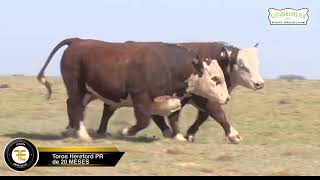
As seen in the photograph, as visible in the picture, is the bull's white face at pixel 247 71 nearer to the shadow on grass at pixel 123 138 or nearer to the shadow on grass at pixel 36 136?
the shadow on grass at pixel 123 138

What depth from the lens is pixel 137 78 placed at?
10.5 metres

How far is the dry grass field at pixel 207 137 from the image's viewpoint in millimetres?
7840

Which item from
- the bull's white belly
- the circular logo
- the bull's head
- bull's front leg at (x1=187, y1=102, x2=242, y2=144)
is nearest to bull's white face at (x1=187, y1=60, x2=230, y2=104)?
bull's front leg at (x1=187, y1=102, x2=242, y2=144)

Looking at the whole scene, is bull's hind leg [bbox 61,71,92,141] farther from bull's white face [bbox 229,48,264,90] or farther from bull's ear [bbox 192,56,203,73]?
bull's white face [bbox 229,48,264,90]

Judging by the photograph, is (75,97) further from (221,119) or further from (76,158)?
(76,158)

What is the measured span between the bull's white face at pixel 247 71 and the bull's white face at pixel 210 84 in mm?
534

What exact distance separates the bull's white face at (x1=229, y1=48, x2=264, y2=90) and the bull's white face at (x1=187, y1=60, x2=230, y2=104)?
1.75 ft

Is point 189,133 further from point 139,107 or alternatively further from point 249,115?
point 249,115

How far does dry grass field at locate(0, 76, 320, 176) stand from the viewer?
309 inches

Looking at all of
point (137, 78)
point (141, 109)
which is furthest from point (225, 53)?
point (141, 109)

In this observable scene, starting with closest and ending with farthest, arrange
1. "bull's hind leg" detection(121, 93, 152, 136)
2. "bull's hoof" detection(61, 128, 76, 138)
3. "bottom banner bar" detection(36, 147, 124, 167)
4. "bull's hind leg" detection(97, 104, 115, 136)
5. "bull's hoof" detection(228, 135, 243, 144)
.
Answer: "bottom banner bar" detection(36, 147, 124, 167) → "bull's hind leg" detection(121, 93, 152, 136) → "bull's hoof" detection(61, 128, 76, 138) → "bull's hoof" detection(228, 135, 243, 144) → "bull's hind leg" detection(97, 104, 115, 136)

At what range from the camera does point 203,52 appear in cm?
1187
